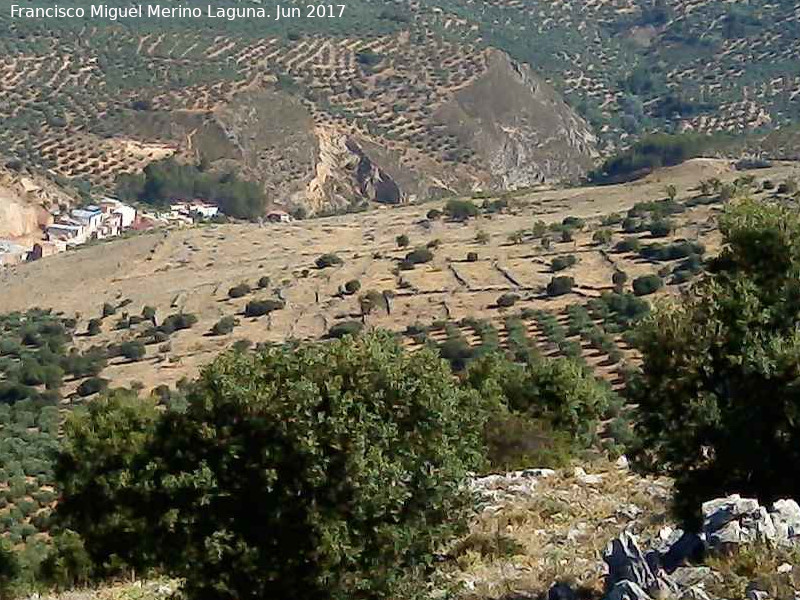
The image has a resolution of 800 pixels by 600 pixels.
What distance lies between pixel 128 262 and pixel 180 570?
50882mm

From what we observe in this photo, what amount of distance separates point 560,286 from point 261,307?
11.1 meters

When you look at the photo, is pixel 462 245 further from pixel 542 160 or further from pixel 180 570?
pixel 542 160

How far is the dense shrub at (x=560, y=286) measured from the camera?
43.6 metres

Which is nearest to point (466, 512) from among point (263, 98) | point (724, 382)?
point (724, 382)

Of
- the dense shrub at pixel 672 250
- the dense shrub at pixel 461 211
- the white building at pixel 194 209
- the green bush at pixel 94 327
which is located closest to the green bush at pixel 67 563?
the green bush at pixel 94 327

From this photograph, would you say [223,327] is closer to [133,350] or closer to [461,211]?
[133,350]

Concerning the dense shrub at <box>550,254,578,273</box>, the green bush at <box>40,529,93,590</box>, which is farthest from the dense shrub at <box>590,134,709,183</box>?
the green bush at <box>40,529,93,590</box>

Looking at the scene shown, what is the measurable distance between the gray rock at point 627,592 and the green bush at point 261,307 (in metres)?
37.8

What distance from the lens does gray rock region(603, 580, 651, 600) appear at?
7.89 metres

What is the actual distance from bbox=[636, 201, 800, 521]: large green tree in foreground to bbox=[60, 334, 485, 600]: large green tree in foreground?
1.74 metres

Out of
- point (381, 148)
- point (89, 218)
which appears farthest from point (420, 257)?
point (381, 148)

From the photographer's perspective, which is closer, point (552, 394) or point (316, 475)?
point (316, 475)

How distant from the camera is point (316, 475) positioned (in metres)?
9.45

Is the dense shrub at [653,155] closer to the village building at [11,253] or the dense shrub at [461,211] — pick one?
the dense shrub at [461,211]
